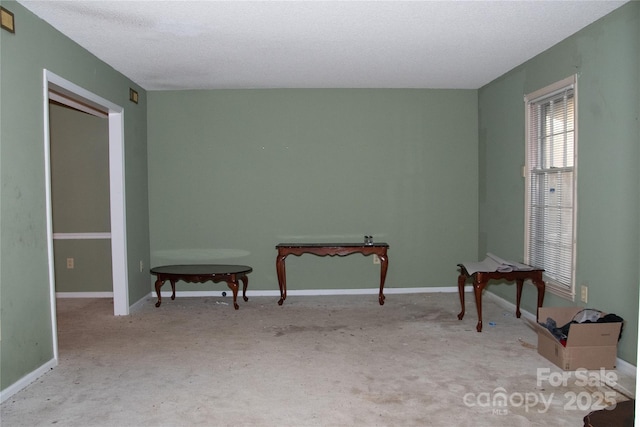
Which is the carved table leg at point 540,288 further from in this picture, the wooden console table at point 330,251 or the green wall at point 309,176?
the green wall at point 309,176

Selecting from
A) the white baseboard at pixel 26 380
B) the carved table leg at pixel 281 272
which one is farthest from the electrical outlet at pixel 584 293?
A: the white baseboard at pixel 26 380

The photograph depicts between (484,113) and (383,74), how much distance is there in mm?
1377

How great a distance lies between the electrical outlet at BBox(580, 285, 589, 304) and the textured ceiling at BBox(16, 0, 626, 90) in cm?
193

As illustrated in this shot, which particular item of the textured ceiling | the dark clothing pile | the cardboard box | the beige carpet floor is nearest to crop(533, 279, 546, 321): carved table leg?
the beige carpet floor

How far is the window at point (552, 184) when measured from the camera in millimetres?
3848

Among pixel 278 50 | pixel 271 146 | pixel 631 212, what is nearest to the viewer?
pixel 631 212

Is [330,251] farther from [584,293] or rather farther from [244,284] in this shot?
[584,293]

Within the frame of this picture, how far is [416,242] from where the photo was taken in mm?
5738

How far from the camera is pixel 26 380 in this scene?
3047 millimetres

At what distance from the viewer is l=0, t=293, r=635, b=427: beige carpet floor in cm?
262

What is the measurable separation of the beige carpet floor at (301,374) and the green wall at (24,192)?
28 cm

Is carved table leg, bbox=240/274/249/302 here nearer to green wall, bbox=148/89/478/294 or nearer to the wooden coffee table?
the wooden coffee table

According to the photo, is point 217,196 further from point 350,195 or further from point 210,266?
point 350,195

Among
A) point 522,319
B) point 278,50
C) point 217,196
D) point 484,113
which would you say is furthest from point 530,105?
point 217,196
